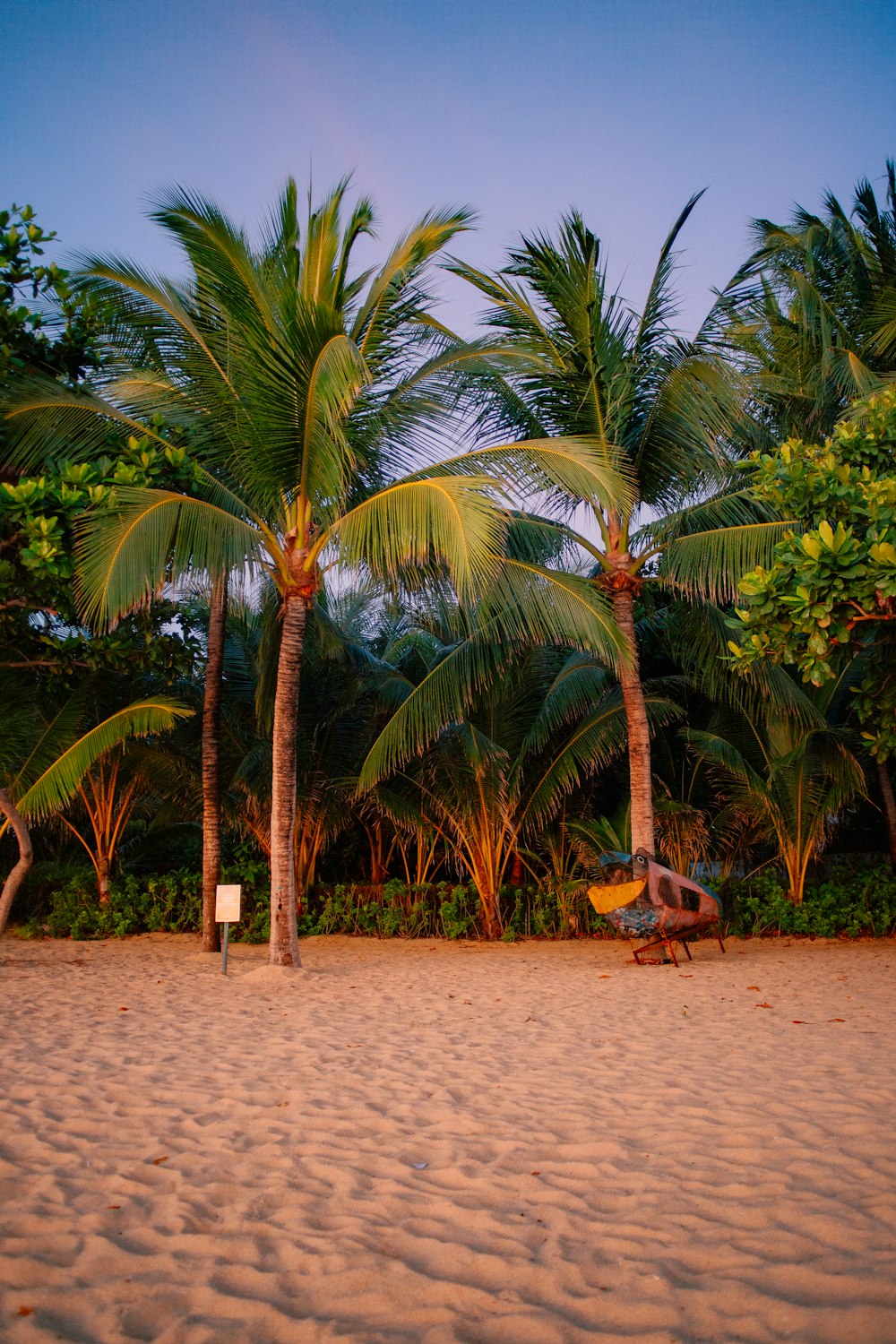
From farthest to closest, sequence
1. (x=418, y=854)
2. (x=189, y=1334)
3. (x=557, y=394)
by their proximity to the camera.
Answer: (x=418, y=854) < (x=557, y=394) < (x=189, y=1334)

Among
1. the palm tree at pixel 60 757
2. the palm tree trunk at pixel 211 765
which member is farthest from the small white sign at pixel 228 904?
the palm tree trunk at pixel 211 765

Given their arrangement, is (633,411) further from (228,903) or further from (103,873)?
(103,873)

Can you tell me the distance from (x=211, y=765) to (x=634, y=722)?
496 centimetres

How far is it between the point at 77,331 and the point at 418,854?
25.7 feet

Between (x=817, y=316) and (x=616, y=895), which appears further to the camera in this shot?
(x=817, y=316)

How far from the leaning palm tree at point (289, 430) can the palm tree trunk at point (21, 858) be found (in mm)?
2649

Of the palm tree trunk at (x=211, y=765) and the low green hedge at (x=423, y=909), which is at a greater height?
the palm tree trunk at (x=211, y=765)

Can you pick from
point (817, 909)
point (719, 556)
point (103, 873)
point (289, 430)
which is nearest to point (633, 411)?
point (719, 556)

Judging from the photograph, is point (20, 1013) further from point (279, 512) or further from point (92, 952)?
point (279, 512)

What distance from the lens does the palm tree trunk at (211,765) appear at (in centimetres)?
1036

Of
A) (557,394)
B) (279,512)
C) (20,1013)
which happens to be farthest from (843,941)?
(20,1013)

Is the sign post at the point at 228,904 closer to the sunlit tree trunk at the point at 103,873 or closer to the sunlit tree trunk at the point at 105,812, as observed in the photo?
the sunlit tree trunk at the point at 105,812

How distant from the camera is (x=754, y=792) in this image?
1115 centimetres

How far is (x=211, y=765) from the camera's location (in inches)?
408
